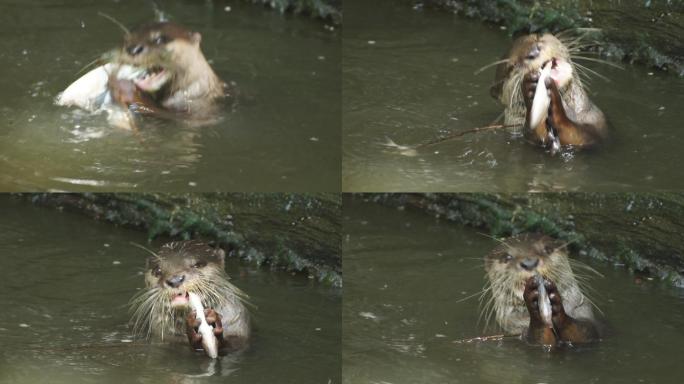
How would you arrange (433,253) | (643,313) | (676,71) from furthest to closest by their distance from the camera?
1. (676,71)
2. (433,253)
3. (643,313)

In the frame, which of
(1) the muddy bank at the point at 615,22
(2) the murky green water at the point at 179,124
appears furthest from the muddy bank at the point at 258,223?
(1) the muddy bank at the point at 615,22

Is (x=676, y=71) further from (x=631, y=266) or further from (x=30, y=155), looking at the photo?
(x=30, y=155)

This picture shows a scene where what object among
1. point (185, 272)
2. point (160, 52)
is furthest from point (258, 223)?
point (185, 272)

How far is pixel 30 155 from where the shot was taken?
5930mm

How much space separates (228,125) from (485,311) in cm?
158

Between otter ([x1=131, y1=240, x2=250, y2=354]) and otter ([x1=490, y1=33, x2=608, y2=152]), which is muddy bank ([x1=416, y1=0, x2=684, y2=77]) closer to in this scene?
otter ([x1=490, y1=33, x2=608, y2=152])

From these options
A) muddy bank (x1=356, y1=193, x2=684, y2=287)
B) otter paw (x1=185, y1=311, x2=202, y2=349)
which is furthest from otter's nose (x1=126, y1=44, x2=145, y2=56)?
muddy bank (x1=356, y1=193, x2=684, y2=287)

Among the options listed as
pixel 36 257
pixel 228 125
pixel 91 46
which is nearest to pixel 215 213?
pixel 228 125

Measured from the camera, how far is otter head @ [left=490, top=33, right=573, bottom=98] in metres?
5.42

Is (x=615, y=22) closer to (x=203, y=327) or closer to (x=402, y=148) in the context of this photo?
(x=402, y=148)

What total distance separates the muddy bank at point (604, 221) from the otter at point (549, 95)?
0.32 meters

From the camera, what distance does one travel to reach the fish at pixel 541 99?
5371 mm

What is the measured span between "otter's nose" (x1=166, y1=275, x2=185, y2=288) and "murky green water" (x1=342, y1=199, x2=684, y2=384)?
774mm

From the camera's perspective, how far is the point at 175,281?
16.4ft
